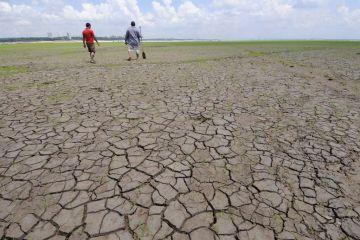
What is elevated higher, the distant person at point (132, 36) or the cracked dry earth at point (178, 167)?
the distant person at point (132, 36)

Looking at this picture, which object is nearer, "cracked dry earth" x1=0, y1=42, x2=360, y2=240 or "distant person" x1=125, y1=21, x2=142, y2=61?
"cracked dry earth" x1=0, y1=42, x2=360, y2=240

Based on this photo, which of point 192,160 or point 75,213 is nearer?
point 75,213

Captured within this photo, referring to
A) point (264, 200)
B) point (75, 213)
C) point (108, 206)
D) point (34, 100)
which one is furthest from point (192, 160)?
point (34, 100)

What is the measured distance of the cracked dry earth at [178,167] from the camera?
260 centimetres

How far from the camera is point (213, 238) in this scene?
2443mm

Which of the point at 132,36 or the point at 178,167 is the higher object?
the point at 132,36

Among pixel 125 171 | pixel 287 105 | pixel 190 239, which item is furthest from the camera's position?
pixel 287 105

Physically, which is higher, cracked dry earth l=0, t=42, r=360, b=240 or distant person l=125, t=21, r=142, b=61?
distant person l=125, t=21, r=142, b=61

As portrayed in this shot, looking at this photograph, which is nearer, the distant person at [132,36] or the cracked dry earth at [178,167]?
the cracked dry earth at [178,167]

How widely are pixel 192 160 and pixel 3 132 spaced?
3668mm

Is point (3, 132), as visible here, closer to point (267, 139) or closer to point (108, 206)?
point (108, 206)

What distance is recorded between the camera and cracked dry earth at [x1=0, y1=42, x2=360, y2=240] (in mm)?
2602

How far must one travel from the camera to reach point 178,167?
11.8 ft

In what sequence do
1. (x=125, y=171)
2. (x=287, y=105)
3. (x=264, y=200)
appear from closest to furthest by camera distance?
(x=264, y=200), (x=125, y=171), (x=287, y=105)
